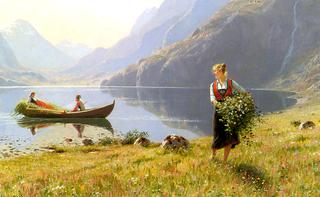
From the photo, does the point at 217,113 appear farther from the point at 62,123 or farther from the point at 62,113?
the point at 62,113

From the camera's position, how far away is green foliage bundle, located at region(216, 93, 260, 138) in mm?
10273

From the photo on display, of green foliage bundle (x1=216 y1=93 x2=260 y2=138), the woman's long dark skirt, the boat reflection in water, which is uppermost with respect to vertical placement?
green foliage bundle (x1=216 y1=93 x2=260 y2=138)

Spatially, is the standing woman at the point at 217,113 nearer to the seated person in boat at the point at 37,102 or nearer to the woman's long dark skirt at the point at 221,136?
the woman's long dark skirt at the point at 221,136

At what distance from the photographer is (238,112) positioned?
34.0 feet

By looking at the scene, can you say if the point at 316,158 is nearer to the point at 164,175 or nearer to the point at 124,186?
the point at 164,175

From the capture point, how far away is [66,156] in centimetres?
2223

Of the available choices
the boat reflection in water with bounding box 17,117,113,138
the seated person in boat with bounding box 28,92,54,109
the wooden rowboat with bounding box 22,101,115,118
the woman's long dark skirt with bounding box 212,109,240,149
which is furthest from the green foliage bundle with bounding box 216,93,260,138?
the seated person in boat with bounding box 28,92,54,109

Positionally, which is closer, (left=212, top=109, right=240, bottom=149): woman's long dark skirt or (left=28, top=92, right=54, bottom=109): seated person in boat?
(left=212, top=109, right=240, bottom=149): woman's long dark skirt

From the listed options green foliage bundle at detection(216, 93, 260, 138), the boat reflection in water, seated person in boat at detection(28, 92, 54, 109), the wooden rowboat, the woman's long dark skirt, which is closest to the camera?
green foliage bundle at detection(216, 93, 260, 138)

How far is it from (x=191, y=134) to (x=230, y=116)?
35.3 metres

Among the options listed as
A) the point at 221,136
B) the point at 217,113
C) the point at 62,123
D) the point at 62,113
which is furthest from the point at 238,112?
the point at 62,113

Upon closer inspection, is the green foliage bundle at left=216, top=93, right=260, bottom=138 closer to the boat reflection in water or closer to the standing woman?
the standing woman

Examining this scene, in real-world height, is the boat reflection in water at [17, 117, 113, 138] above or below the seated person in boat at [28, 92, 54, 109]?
below

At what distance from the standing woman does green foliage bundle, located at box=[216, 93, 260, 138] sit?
0.32 m
